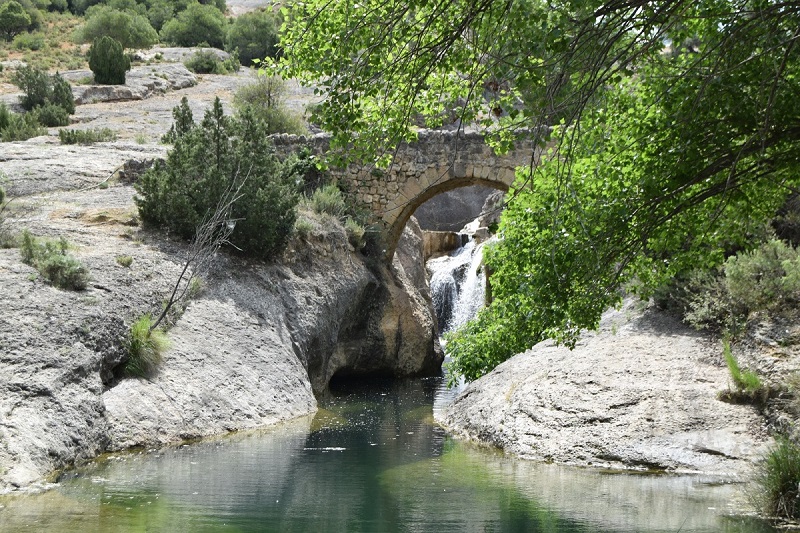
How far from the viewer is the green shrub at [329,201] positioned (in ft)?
67.4

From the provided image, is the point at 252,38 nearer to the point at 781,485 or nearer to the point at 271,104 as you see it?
the point at 271,104

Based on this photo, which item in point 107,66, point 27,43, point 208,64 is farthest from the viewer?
point 27,43

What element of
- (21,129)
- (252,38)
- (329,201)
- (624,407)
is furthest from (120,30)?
(624,407)

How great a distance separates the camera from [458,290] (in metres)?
27.8

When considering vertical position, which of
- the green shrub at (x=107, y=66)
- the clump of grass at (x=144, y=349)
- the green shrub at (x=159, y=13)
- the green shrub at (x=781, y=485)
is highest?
the green shrub at (x=159, y=13)

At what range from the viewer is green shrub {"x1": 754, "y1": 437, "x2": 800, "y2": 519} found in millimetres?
7586

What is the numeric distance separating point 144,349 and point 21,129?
13898 millimetres

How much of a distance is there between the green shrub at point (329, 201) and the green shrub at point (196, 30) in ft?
116

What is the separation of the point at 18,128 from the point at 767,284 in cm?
1931

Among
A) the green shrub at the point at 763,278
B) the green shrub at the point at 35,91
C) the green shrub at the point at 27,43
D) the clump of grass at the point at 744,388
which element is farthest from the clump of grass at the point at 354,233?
the green shrub at the point at 27,43

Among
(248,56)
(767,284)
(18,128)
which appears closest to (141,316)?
(767,284)

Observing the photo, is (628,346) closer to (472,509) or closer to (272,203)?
(472,509)

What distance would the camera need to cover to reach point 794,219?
14078 mm

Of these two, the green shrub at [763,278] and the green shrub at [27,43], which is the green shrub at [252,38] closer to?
the green shrub at [27,43]
